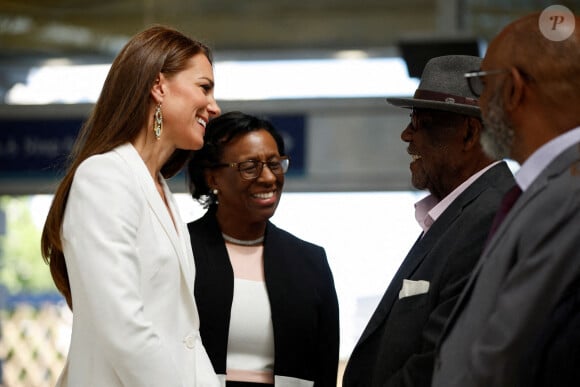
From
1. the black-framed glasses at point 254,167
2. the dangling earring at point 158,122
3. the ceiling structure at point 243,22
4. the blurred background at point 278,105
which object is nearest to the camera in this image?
the dangling earring at point 158,122

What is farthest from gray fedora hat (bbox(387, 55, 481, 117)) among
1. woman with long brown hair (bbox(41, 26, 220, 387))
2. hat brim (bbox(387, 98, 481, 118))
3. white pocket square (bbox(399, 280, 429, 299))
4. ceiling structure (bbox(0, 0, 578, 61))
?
ceiling structure (bbox(0, 0, 578, 61))

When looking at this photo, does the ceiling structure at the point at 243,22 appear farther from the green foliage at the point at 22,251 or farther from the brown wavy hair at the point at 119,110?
the brown wavy hair at the point at 119,110

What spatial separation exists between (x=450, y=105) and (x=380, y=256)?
3.63 metres

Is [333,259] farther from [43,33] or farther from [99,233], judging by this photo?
[99,233]

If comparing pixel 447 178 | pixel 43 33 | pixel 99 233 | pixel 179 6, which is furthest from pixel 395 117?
pixel 99 233

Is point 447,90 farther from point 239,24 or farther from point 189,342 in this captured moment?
point 239,24

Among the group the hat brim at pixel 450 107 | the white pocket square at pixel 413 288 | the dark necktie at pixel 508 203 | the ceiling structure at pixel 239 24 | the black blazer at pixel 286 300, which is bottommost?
the black blazer at pixel 286 300

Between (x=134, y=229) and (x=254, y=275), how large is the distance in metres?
0.96

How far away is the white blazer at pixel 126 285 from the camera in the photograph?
2.91 m

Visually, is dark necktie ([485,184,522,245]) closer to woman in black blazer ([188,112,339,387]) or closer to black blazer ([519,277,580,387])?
black blazer ([519,277,580,387])

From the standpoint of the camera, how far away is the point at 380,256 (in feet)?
22.0

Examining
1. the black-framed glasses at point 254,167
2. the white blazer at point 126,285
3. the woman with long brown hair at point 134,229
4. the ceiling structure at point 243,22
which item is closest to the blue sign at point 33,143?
the ceiling structure at point 243,22

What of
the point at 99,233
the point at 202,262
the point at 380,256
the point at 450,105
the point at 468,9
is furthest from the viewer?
the point at 468,9

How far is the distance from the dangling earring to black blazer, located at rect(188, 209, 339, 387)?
739 mm
